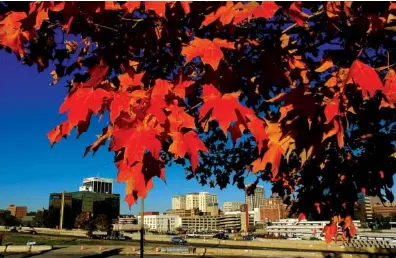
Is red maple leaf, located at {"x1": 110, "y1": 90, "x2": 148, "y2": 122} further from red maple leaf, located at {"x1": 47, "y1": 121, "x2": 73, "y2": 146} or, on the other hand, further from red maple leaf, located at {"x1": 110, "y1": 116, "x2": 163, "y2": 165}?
red maple leaf, located at {"x1": 47, "y1": 121, "x2": 73, "y2": 146}

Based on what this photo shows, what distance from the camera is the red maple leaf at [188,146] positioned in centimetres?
168

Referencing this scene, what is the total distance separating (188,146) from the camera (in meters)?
1.71

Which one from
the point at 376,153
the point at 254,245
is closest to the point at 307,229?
the point at 254,245

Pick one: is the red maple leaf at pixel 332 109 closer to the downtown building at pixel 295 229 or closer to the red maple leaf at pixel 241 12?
the red maple leaf at pixel 241 12

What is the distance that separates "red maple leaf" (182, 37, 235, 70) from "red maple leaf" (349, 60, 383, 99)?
0.66 m

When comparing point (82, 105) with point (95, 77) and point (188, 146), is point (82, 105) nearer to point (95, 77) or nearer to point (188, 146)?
point (95, 77)

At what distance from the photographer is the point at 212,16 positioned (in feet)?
6.21

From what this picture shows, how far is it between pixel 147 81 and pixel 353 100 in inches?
56.0

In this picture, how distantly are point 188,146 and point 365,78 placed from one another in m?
0.91

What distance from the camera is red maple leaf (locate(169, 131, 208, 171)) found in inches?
66.1

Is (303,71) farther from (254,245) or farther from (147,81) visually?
(254,245)

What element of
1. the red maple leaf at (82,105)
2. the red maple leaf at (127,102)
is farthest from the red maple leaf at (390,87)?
the red maple leaf at (82,105)

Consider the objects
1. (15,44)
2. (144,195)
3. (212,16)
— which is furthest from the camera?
(15,44)

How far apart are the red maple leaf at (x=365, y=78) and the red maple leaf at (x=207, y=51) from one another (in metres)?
0.66
